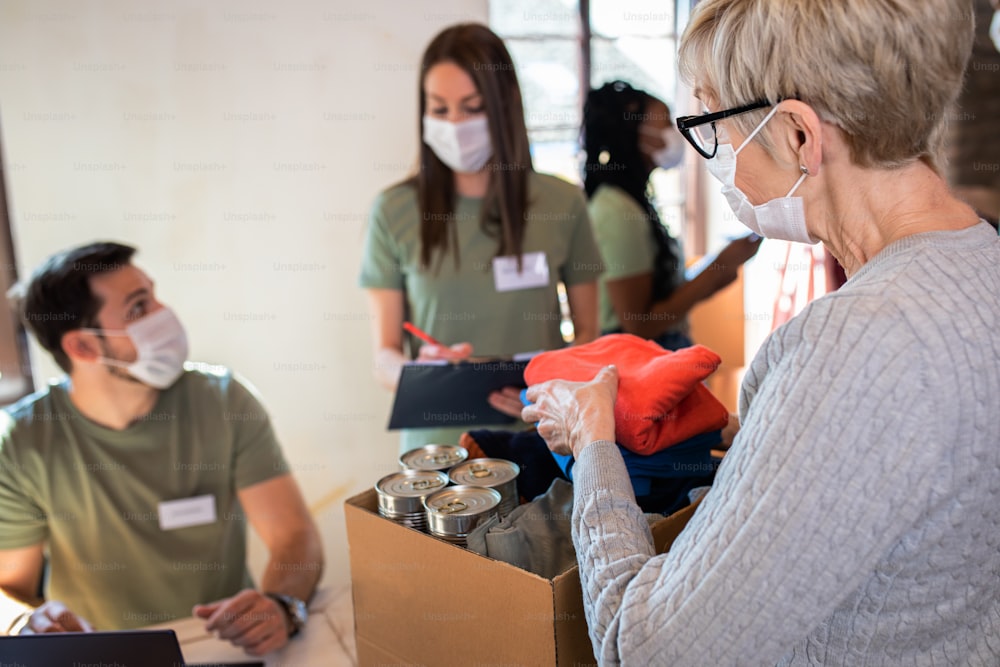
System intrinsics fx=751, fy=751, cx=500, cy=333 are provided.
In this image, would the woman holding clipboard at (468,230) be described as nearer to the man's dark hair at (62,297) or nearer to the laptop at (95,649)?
the man's dark hair at (62,297)

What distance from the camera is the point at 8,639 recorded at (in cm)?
100

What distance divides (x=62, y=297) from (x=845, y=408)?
187 cm

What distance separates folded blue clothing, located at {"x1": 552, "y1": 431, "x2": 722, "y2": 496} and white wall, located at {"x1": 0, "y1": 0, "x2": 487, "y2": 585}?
1.83m

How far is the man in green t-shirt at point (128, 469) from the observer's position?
1.88 m

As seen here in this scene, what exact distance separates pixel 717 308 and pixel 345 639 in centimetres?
284

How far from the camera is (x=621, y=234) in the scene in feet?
7.92

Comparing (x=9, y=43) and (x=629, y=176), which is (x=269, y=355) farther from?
(x=629, y=176)

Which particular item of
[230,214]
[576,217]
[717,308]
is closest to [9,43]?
[230,214]

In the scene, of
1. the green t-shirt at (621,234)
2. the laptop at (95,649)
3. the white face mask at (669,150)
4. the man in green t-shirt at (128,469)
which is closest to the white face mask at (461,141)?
the green t-shirt at (621,234)

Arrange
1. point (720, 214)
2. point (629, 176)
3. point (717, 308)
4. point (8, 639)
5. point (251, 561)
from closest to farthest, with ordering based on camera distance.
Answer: point (8, 639), point (629, 176), point (251, 561), point (717, 308), point (720, 214)

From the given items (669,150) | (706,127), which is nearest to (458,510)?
(706,127)

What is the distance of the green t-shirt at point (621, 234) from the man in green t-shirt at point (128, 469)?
1180 millimetres

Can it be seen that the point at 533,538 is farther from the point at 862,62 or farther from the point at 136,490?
the point at 136,490

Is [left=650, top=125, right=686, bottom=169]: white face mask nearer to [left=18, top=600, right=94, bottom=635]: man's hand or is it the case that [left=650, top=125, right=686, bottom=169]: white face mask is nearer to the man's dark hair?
the man's dark hair
